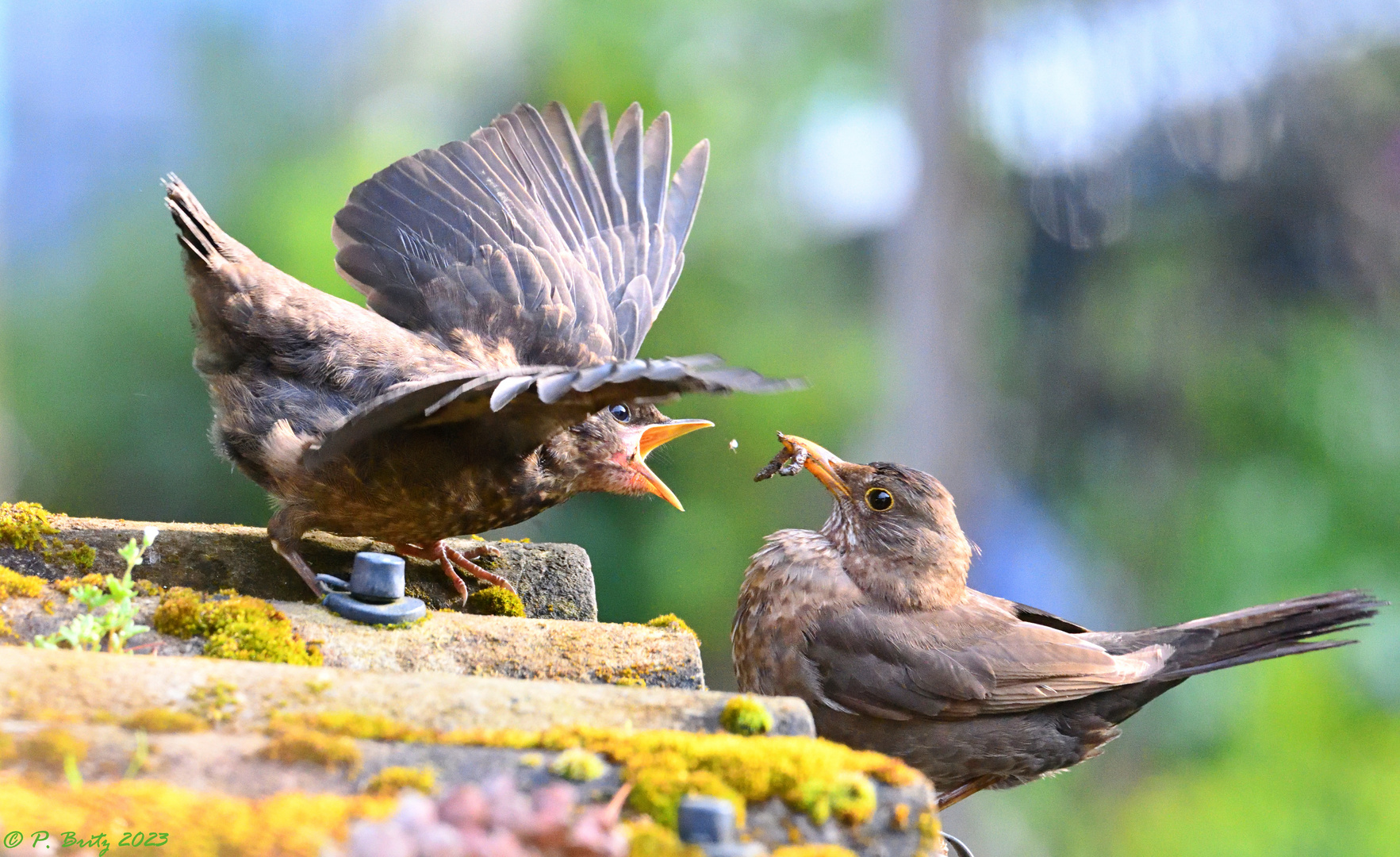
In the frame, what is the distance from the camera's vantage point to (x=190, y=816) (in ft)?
3.40

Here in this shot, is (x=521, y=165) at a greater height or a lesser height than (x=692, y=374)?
greater

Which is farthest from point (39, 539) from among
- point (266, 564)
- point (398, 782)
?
point (398, 782)

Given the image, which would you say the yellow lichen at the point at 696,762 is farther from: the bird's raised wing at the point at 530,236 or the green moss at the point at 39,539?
the bird's raised wing at the point at 530,236

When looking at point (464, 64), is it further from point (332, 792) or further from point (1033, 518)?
point (332, 792)

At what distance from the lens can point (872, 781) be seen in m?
1.28

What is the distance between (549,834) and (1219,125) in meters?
8.12

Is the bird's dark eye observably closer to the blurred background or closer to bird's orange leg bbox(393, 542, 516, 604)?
bird's orange leg bbox(393, 542, 516, 604)

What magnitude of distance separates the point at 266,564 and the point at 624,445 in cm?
99

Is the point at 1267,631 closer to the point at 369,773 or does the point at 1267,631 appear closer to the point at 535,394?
the point at 535,394

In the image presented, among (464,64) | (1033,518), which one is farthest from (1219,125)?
(464,64)

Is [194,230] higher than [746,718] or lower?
higher

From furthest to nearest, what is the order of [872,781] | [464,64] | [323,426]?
[464,64] < [323,426] < [872,781]

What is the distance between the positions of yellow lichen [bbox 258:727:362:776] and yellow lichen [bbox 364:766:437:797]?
3 centimetres

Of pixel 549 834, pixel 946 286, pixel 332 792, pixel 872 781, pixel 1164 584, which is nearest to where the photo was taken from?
pixel 549 834
